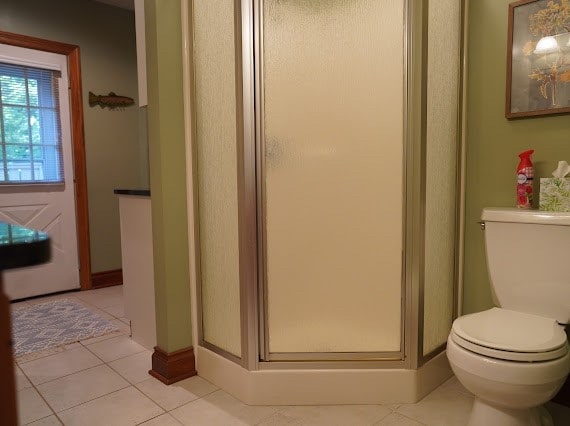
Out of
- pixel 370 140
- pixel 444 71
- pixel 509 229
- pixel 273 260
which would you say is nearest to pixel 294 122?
pixel 370 140

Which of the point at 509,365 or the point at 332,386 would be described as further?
the point at 332,386

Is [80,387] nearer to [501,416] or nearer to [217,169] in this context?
[217,169]

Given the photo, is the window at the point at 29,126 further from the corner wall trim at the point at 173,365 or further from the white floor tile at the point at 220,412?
the white floor tile at the point at 220,412

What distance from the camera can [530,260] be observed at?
5.41 feet

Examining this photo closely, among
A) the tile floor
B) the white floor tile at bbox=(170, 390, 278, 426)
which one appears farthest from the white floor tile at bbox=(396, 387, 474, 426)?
the white floor tile at bbox=(170, 390, 278, 426)

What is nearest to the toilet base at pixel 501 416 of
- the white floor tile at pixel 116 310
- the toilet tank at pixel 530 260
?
the toilet tank at pixel 530 260

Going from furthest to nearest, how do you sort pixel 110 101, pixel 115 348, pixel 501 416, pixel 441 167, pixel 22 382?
1. pixel 110 101
2. pixel 115 348
3. pixel 22 382
4. pixel 441 167
5. pixel 501 416

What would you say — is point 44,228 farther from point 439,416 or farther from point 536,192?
point 536,192

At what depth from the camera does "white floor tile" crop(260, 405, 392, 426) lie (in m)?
1.64

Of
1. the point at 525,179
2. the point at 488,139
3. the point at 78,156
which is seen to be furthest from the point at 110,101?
the point at 525,179

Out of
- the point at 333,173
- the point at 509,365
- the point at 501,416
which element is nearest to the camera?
the point at 509,365

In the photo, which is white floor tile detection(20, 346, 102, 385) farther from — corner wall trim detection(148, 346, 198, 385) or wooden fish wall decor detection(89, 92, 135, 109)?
wooden fish wall decor detection(89, 92, 135, 109)

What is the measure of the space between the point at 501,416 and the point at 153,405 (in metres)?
1.41

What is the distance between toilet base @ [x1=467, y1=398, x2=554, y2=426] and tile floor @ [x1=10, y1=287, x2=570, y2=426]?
0.17 meters
